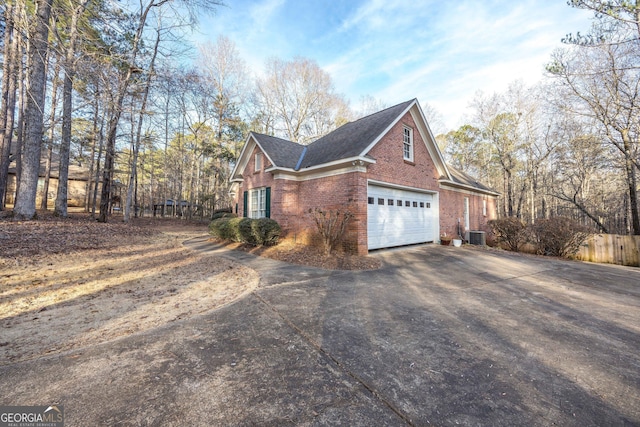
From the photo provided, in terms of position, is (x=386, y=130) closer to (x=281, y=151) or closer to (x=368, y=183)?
(x=368, y=183)

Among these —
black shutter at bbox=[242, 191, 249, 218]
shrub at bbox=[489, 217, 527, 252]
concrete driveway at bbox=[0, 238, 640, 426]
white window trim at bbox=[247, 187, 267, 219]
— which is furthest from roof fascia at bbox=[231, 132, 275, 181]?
shrub at bbox=[489, 217, 527, 252]

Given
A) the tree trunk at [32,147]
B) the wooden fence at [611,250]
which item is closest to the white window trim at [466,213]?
the wooden fence at [611,250]

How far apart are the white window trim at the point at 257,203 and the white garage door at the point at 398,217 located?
542cm

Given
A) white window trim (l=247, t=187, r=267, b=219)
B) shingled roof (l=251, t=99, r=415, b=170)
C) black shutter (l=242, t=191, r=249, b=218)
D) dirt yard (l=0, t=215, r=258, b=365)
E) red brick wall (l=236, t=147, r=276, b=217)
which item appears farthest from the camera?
black shutter (l=242, t=191, r=249, b=218)

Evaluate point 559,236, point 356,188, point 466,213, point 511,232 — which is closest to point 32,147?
point 356,188

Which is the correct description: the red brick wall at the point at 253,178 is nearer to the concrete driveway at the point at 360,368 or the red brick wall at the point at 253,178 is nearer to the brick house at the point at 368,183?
the brick house at the point at 368,183

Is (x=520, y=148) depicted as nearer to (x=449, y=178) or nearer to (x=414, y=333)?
(x=449, y=178)

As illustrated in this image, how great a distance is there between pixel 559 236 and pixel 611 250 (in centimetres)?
171

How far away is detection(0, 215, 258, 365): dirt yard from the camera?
3.13 m

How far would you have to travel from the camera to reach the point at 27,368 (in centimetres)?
235

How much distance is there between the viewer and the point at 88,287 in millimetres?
4789

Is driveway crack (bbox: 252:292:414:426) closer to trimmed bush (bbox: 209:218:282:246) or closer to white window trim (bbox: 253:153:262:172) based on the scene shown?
trimmed bush (bbox: 209:218:282:246)

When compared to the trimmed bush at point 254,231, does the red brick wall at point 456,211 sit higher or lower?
higher

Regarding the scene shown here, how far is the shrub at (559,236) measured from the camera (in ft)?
33.3
